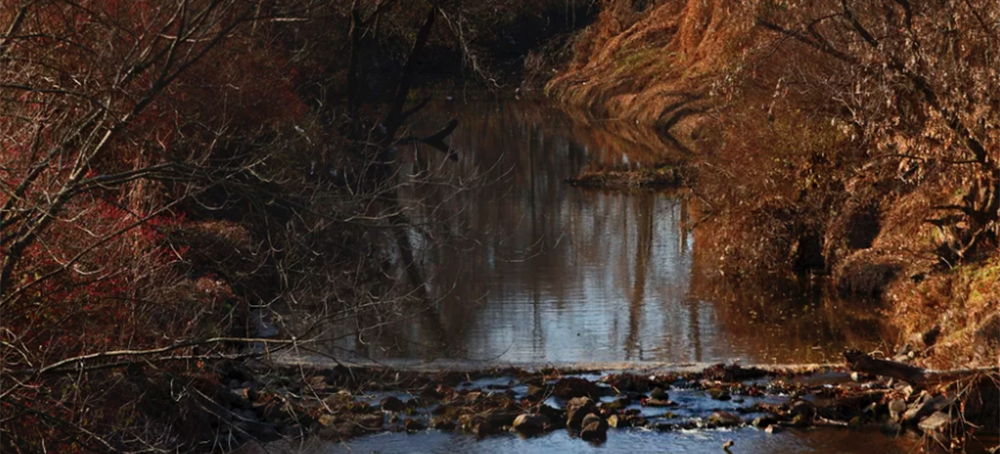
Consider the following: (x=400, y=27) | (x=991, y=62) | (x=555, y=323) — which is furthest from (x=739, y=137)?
(x=400, y=27)

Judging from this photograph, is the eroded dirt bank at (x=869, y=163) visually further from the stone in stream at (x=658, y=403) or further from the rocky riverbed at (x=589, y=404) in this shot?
the stone in stream at (x=658, y=403)

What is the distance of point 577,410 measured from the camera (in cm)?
1410

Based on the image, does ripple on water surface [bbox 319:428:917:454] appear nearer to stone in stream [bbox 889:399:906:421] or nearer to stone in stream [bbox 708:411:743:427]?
stone in stream [bbox 708:411:743:427]

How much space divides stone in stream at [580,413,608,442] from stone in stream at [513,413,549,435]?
42 centimetres

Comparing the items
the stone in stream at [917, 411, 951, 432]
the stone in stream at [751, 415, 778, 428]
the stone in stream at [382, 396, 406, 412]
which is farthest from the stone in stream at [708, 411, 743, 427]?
the stone in stream at [382, 396, 406, 412]

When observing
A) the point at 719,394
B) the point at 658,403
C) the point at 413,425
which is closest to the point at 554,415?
the point at 658,403

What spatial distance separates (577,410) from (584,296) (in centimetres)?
668

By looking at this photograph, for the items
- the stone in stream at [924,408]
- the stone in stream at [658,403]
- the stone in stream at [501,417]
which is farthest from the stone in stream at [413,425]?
the stone in stream at [924,408]

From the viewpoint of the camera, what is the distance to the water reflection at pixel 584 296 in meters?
17.3

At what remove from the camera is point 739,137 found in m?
22.4

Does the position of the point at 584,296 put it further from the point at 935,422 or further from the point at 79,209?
the point at 79,209

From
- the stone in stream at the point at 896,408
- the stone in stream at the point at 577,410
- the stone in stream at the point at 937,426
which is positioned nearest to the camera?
the stone in stream at the point at 937,426

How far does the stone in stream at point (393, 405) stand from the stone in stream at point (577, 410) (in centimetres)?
180

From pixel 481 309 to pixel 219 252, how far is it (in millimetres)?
3994
